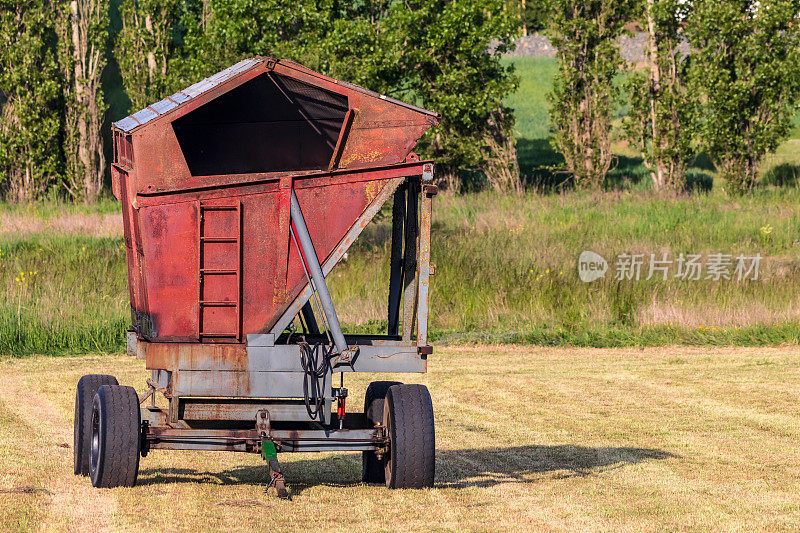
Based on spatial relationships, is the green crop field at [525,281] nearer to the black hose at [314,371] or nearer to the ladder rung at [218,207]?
the ladder rung at [218,207]

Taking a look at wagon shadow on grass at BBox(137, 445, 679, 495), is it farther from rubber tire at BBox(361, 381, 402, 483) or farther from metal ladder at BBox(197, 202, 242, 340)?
metal ladder at BBox(197, 202, 242, 340)

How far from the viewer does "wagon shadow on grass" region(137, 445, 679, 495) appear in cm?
964

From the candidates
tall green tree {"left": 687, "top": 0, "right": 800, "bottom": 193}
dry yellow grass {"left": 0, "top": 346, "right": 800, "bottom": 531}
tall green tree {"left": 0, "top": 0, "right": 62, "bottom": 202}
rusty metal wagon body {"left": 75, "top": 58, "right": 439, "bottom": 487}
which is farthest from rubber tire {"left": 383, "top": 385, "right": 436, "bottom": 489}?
tall green tree {"left": 0, "top": 0, "right": 62, "bottom": 202}

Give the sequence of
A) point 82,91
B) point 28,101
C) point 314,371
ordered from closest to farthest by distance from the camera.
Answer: point 314,371 → point 28,101 → point 82,91

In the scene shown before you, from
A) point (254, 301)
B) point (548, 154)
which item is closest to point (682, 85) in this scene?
point (548, 154)

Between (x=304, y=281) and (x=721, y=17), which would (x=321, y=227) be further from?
(x=721, y=17)

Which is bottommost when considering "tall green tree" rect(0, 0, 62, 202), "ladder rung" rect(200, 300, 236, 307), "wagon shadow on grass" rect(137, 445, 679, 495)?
"wagon shadow on grass" rect(137, 445, 679, 495)

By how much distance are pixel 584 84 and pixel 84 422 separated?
26.9 metres

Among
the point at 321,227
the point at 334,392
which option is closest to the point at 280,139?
the point at 321,227

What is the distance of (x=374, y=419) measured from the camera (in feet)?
32.2

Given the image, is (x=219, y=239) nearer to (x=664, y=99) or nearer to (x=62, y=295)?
(x=62, y=295)

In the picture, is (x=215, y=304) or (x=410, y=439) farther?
(x=215, y=304)

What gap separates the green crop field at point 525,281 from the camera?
20.2m

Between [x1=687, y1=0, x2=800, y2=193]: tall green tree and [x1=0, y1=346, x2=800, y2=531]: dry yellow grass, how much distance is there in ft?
55.2
